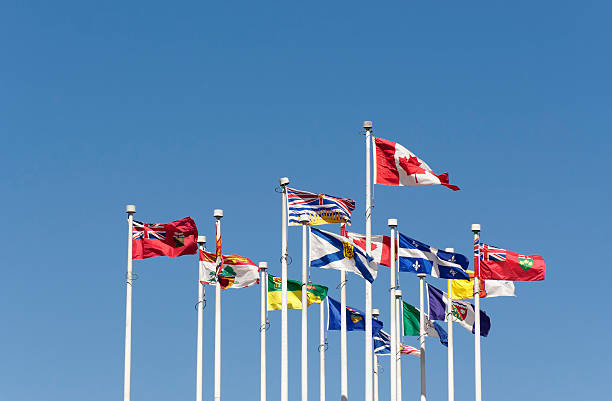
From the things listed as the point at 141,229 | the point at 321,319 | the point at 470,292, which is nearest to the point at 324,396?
the point at 321,319

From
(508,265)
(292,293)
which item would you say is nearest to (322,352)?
(292,293)

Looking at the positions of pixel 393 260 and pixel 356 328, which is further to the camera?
pixel 356 328

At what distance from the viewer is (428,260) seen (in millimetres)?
68312

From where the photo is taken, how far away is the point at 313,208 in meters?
61.7

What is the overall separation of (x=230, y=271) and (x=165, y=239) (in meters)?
3.37

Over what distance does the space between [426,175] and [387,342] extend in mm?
15903

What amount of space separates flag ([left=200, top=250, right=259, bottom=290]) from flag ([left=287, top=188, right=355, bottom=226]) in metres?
6.01

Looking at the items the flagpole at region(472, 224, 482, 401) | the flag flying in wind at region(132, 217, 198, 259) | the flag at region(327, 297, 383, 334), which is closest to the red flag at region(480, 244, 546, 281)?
the flagpole at region(472, 224, 482, 401)

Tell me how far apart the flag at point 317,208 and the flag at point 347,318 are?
28.9ft

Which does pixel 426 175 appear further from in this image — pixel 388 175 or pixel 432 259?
pixel 432 259

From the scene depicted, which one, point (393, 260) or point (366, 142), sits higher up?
point (366, 142)

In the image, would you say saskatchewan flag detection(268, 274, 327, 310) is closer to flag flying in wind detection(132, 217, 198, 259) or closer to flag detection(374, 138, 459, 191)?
flag flying in wind detection(132, 217, 198, 259)

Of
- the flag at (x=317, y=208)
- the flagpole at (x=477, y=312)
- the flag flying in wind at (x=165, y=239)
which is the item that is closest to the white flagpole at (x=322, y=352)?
the flagpole at (x=477, y=312)

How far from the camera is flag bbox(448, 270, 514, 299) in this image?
7138 cm
